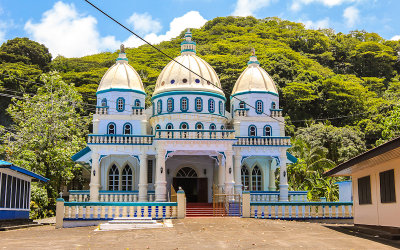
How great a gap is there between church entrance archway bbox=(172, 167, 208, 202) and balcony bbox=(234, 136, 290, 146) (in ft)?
13.6

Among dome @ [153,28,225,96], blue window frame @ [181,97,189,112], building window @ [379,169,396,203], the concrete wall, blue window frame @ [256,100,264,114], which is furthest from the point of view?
blue window frame @ [256,100,264,114]

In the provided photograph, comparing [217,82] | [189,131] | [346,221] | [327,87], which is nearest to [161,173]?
[189,131]

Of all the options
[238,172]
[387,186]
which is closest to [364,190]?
[387,186]

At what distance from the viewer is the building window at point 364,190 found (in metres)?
17.5

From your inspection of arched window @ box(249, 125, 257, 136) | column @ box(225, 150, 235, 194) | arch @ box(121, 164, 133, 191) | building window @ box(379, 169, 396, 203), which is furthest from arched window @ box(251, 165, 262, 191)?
building window @ box(379, 169, 396, 203)

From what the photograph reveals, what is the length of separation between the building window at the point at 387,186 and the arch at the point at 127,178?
21.4 meters

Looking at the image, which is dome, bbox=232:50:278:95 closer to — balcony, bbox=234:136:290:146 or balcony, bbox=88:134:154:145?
balcony, bbox=234:136:290:146

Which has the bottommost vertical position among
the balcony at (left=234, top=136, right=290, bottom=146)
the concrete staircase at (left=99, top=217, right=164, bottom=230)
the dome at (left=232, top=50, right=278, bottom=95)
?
the concrete staircase at (left=99, top=217, right=164, bottom=230)

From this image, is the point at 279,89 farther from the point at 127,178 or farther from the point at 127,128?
the point at 127,178

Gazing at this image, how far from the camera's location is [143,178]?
3212cm

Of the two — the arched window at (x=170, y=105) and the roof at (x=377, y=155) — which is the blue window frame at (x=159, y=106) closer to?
the arched window at (x=170, y=105)

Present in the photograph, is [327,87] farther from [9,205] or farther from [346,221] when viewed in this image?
[9,205]

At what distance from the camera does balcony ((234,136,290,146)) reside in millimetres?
33125

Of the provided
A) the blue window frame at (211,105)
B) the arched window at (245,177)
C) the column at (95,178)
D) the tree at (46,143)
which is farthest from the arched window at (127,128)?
the arched window at (245,177)
